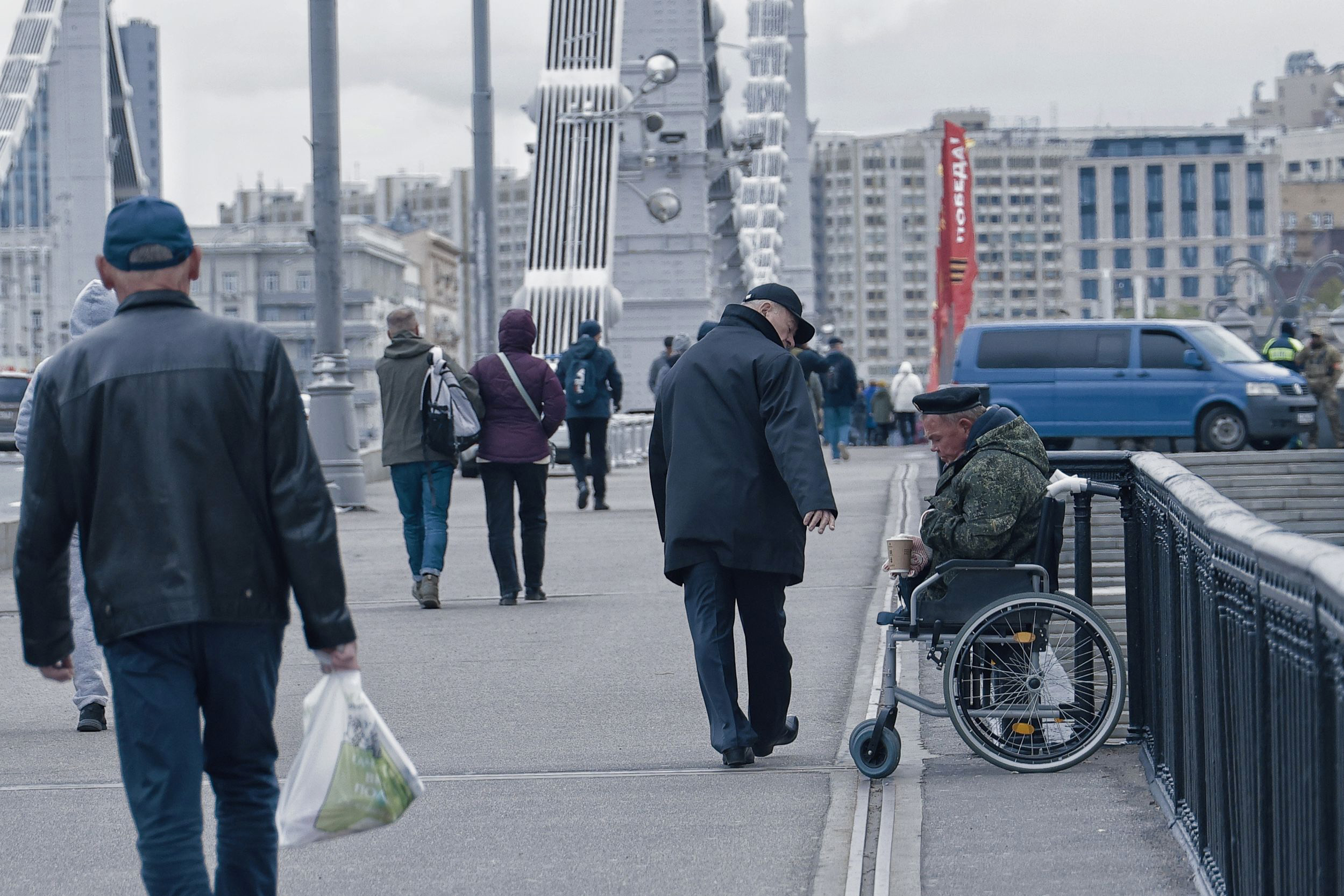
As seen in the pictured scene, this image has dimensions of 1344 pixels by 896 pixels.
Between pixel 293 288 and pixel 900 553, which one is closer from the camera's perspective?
pixel 900 553

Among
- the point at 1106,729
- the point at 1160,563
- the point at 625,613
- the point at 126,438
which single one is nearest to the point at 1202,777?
the point at 1160,563

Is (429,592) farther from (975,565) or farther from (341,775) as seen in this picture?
(341,775)

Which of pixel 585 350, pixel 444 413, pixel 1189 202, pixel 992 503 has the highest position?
pixel 1189 202

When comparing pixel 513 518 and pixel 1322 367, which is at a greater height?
pixel 1322 367

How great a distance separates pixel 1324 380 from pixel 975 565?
22693 mm

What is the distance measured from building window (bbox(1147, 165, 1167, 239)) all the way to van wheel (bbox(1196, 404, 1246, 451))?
156489 mm

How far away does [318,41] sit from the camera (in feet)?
66.2

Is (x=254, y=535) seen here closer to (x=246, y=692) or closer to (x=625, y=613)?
(x=246, y=692)

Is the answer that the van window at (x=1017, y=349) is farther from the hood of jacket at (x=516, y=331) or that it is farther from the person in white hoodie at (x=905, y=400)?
the hood of jacket at (x=516, y=331)

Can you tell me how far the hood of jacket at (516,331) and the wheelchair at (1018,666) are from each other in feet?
20.0

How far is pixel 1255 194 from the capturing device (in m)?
177

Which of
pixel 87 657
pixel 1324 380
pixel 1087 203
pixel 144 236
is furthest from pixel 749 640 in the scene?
pixel 1087 203

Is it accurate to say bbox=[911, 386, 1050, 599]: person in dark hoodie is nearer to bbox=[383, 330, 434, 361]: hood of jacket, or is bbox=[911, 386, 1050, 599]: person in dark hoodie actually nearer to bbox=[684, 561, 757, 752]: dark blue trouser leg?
bbox=[684, 561, 757, 752]: dark blue trouser leg

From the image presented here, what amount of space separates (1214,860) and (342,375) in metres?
15.9
